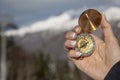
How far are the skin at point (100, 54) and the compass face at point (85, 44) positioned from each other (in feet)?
0.09

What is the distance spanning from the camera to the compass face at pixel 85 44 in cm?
258

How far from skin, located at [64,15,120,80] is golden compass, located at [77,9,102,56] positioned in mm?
30

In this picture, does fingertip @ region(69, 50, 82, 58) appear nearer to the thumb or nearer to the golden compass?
the golden compass

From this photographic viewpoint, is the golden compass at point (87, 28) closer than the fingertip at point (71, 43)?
Yes

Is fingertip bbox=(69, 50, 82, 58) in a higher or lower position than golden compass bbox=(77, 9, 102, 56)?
lower

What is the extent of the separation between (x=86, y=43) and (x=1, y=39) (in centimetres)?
2872

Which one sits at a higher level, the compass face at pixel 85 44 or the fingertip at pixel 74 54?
the compass face at pixel 85 44

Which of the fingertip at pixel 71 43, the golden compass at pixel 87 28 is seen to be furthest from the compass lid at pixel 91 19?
the fingertip at pixel 71 43

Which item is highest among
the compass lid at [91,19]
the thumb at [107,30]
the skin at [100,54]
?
the compass lid at [91,19]

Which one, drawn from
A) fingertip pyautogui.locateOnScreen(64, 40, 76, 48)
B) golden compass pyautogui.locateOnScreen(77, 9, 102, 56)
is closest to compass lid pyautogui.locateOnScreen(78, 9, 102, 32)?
golden compass pyautogui.locateOnScreen(77, 9, 102, 56)

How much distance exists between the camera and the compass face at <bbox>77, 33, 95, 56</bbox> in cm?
258

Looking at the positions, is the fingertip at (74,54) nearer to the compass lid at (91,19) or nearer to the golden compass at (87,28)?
the golden compass at (87,28)

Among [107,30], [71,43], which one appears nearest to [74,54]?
[71,43]

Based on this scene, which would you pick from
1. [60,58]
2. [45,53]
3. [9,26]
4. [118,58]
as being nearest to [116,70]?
[118,58]
